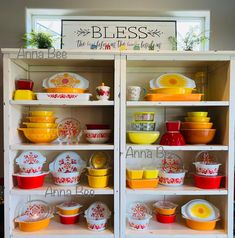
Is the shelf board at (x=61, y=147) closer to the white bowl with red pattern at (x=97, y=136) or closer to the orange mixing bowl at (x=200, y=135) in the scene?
the white bowl with red pattern at (x=97, y=136)

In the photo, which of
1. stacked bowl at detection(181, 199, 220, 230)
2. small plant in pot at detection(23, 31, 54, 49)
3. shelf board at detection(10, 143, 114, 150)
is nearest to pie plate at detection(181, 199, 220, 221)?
stacked bowl at detection(181, 199, 220, 230)

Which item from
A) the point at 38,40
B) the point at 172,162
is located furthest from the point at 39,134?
the point at 172,162

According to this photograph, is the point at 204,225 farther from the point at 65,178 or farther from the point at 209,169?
the point at 65,178

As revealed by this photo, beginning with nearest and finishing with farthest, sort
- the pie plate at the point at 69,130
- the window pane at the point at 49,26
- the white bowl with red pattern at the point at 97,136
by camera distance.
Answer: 1. the white bowl with red pattern at the point at 97,136
2. the pie plate at the point at 69,130
3. the window pane at the point at 49,26

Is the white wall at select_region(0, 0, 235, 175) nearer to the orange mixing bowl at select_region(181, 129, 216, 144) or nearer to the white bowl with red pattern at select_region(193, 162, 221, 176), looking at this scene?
the orange mixing bowl at select_region(181, 129, 216, 144)

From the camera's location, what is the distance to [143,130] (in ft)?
4.83

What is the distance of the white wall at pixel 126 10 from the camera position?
63.4 inches

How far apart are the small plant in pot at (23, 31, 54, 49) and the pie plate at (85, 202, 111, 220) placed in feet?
3.54

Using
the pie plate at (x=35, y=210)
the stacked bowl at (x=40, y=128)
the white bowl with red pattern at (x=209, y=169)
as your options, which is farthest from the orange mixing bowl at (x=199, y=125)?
the pie plate at (x=35, y=210)

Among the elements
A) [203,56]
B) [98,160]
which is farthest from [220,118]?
[98,160]

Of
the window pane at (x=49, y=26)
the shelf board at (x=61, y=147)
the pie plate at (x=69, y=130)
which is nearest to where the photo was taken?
the shelf board at (x=61, y=147)

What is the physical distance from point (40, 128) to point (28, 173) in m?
0.27

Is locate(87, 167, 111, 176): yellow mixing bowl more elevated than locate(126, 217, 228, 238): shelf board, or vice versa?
locate(87, 167, 111, 176): yellow mixing bowl

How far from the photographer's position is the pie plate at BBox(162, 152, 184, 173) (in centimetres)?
164
